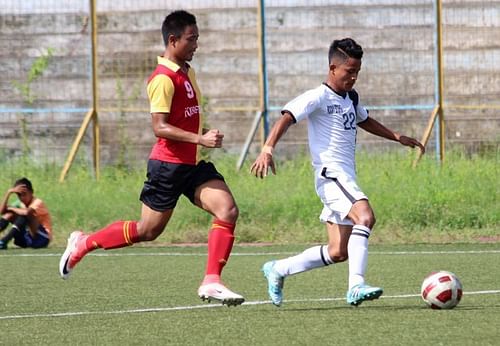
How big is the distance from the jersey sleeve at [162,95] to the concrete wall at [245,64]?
9920 millimetres

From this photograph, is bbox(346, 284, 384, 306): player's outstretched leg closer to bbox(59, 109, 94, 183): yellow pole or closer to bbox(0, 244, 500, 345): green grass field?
bbox(0, 244, 500, 345): green grass field

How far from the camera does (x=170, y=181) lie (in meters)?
9.20

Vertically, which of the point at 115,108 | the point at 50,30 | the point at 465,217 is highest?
the point at 50,30

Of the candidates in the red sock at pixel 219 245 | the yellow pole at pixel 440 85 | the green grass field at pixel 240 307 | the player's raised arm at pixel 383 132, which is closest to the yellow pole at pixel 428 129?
the yellow pole at pixel 440 85

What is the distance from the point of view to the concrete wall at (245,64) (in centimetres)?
1861

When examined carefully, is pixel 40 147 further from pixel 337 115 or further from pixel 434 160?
pixel 337 115

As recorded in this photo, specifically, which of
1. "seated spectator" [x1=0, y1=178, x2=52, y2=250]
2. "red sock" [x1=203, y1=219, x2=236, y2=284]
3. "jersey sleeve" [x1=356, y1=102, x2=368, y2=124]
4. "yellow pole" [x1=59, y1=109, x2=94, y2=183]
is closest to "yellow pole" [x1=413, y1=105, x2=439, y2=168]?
"yellow pole" [x1=59, y1=109, x2=94, y2=183]

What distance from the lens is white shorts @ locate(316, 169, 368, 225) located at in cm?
913

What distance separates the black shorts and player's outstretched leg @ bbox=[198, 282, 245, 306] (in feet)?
2.43

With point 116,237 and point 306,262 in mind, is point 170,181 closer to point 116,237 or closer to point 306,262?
point 116,237

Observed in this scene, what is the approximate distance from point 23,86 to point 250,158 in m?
A: 3.72

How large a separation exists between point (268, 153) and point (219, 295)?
1009 millimetres

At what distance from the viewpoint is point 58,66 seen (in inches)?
784

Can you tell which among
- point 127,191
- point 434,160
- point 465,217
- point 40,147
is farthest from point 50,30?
point 465,217
